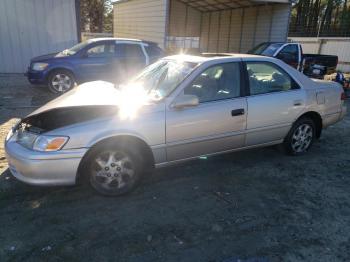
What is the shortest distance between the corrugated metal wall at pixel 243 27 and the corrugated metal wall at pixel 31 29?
9.28 meters

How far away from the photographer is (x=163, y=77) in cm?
421

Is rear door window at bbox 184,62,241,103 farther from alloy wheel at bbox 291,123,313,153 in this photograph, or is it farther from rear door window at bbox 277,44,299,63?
rear door window at bbox 277,44,299,63

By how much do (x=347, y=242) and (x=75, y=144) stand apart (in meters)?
2.80

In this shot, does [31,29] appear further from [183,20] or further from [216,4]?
[183,20]

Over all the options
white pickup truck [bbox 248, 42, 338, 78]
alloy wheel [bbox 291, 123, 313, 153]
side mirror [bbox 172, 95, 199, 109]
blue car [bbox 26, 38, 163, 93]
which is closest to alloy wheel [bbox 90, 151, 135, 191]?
side mirror [bbox 172, 95, 199, 109]

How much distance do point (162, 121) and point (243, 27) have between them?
16.9m

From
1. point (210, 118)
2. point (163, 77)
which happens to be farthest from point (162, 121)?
point (163, 77)

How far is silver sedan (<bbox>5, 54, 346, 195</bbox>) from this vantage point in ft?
10.7

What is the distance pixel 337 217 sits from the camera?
133 inches

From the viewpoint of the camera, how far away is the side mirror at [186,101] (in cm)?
358

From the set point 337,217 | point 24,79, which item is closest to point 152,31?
point 24,79

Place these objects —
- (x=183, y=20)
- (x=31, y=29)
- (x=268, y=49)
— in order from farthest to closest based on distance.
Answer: (x=183, y=20) → (x=268, y=49) → (x=31, y=29)

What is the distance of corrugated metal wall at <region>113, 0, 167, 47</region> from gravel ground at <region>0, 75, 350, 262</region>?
9987 mm

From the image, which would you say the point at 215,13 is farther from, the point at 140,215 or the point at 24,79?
the point at 140,215
